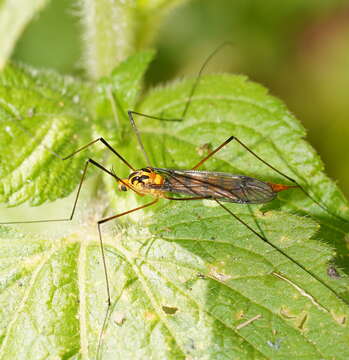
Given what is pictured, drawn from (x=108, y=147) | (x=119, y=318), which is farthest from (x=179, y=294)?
(x=108, y=147)

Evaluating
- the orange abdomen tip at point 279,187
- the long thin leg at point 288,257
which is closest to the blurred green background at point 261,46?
the orange abdomen tip at point 279,187

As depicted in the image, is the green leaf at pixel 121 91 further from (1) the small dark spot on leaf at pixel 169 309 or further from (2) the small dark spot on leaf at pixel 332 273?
(2) the small dark spot on leaf at pixel 332 273

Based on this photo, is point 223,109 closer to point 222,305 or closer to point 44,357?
point 222,305

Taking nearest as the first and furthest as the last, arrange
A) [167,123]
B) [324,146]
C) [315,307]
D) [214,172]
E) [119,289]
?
1. [315,307]
2. [119,289]
3. [214,172]
4. [167,123]
5. [324,146]

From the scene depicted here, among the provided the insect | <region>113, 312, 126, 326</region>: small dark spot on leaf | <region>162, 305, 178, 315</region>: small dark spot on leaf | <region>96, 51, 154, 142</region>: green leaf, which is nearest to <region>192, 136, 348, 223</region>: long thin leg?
the insect

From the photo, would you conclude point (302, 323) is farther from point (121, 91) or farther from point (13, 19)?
point (13, 19)

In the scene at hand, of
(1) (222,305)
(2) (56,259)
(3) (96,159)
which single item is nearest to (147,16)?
(3) (96,159)
